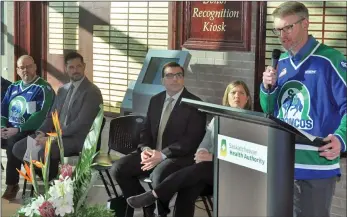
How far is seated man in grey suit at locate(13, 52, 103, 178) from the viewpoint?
435 cm

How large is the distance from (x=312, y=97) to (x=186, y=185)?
1.01m

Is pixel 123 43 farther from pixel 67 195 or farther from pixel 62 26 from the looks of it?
pixel 67 195

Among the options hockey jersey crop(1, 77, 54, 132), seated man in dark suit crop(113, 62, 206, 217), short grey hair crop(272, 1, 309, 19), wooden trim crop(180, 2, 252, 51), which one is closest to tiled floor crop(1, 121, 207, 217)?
seated man in dark suit crop(113, 62, 206, 217)

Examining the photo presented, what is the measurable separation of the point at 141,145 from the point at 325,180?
1.25 m

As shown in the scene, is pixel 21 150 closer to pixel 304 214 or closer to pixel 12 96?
pixel 12 96

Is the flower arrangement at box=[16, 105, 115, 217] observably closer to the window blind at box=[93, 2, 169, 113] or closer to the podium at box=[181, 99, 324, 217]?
the podium at box=[181, 99, 324, 217]

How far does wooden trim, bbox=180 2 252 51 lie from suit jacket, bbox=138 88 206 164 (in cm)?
29

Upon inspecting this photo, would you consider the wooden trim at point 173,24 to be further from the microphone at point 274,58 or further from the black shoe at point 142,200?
the black shoe at point 142,200

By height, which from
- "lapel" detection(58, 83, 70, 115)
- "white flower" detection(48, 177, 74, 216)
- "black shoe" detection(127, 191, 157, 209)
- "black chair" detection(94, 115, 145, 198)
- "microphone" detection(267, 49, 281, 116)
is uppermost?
"microphone" detection(267, 49, 281, 116)

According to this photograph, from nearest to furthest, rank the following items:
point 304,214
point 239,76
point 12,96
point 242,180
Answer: point 242,180, point 304,214, point 239,76, point 12,96

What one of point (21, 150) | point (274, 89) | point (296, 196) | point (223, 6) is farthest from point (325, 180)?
point (21, 150)

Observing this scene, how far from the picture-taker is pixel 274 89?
346 centimetres

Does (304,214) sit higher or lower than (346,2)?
lower

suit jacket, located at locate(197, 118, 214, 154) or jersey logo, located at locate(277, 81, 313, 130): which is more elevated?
jersey logo, located at locate(277, 81, 313, 130)
